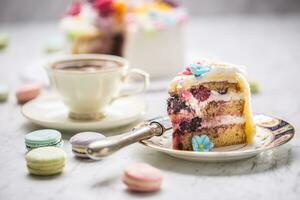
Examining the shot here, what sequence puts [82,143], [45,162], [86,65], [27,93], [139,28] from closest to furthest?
1. [45,162]
2. [82,143]
3. [86,65]
4. [27,93]
5. [139,28]

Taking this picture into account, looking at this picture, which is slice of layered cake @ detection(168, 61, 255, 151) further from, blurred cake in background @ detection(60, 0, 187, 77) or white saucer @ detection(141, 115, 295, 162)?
blurred cake in background @ detection(60, 0, 187, 77)

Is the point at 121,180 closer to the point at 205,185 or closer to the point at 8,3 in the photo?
the point at 205,185

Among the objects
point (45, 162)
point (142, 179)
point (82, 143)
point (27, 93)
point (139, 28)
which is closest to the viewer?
point (142, 179)

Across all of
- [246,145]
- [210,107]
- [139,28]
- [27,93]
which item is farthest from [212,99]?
[139,28]

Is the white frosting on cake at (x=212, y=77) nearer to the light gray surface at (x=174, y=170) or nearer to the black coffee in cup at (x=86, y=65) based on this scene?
the light gray surface at (x=174, y=170)

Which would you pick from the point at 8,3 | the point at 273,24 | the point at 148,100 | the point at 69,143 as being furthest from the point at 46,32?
the point at 69,143

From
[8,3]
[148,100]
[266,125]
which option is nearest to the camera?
[266,125]

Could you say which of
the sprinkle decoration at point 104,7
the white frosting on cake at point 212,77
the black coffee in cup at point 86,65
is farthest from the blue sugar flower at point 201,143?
the sprinkle decoration at point 104,7

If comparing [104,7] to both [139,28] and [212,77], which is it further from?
[212,77]
